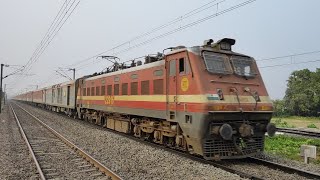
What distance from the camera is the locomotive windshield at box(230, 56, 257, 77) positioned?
11383mm

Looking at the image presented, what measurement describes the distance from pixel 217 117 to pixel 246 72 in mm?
2328

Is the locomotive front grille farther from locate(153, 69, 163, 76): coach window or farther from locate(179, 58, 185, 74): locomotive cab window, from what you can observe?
locate(153, 69, 163, 76): coach window

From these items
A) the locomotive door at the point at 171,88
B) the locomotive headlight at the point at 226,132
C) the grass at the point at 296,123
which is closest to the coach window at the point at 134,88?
the locomotive door at the point at 171,88

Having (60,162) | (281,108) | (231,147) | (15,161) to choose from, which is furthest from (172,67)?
(281,108)

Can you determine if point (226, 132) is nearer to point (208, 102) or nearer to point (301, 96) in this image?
point (208, 102)

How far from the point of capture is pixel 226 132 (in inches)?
389

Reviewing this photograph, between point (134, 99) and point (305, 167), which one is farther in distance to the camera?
point (134, 99)

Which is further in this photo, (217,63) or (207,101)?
(217,63)

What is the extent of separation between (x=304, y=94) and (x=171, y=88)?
55.4m

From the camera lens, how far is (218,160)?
35.6ft

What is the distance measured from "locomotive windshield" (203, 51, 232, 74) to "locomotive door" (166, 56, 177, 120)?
124 cm

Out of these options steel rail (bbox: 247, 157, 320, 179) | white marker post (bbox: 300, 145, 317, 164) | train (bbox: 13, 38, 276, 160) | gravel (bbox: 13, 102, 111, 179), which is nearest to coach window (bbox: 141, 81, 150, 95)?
train (bbox: 13, 38, 276, 160)

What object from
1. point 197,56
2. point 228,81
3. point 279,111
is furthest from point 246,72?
point 279,111

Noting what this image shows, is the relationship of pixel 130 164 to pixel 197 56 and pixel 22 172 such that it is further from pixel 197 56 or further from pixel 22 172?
pixel 197 56
